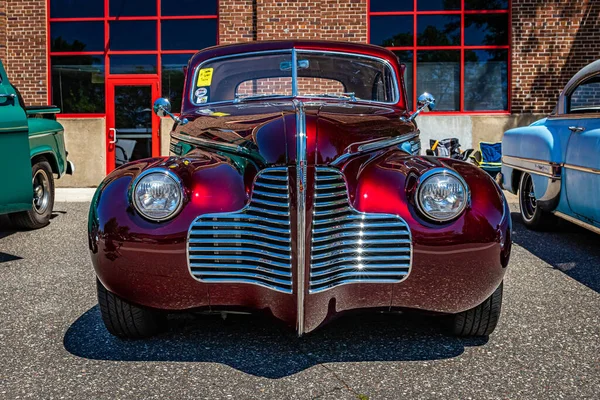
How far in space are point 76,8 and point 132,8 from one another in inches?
41.8

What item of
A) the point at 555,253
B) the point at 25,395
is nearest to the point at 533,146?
the point at 555,253

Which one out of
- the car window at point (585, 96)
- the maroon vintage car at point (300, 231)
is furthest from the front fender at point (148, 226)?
the car window at point (585, 96)

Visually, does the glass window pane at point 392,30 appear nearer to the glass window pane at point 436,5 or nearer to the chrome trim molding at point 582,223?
the glass window pane at point 436,5

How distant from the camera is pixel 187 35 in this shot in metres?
12.0

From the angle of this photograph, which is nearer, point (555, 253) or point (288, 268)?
point (288, 268)

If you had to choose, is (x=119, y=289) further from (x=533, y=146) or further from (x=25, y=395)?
(x=533, y=146)

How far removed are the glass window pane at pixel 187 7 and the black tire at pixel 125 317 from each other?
9.50m

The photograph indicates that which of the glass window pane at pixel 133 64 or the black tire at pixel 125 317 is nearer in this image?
the black tire at pixel 125 317

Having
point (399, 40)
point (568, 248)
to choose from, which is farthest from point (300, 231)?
point (399, 40)

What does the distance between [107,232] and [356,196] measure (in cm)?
115

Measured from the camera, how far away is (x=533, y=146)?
21.0 ft

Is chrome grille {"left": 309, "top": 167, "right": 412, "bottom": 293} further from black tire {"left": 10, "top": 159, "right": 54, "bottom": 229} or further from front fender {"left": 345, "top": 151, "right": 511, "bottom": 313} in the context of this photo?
black tire {"left": 10, "top": 159, "right": 54, "bottom": 229}

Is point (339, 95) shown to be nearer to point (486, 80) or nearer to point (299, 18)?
point (299, 18)

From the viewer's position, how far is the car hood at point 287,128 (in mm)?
2996
